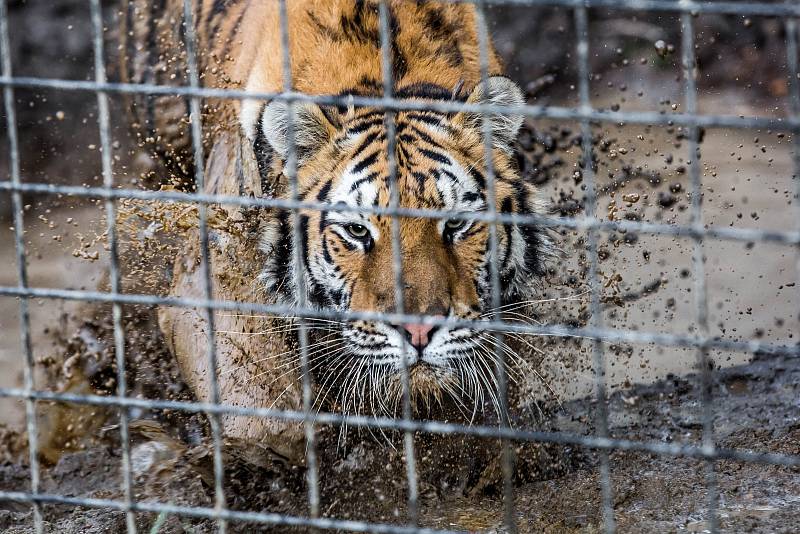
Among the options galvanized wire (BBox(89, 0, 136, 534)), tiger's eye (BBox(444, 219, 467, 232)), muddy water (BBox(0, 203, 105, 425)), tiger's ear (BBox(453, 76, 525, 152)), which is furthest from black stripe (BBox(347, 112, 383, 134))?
galvanized wire (BBox(89, 0, 136, 534))

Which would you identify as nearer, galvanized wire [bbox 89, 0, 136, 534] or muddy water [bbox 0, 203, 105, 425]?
galvanized wire [bbox 89, 0, 136, 534]

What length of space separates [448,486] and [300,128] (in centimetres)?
108

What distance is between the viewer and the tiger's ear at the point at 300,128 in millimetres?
2777

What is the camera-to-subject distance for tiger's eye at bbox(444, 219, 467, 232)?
Result: 2.76 meters

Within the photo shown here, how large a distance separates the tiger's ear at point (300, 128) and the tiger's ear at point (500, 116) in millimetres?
388

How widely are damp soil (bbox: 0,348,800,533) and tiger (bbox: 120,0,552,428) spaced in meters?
0.20

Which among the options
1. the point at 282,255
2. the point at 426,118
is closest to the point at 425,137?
the point at 426,118

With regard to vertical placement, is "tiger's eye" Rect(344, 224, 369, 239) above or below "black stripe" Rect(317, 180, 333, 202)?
below

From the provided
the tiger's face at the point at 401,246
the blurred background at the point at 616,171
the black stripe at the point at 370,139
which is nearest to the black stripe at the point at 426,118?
the tiger's face at the point at 401,246

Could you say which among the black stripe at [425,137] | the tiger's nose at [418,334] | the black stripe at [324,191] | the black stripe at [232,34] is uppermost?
the black stripe at [232,34]

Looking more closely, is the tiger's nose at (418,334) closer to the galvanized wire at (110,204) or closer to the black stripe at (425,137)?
the black stripe at (425,137)

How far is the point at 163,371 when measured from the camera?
3.35 m

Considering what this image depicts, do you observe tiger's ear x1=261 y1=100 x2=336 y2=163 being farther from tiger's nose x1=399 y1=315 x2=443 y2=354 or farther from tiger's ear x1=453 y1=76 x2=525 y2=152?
tiger's nose x1=399 y1=315 x2=443 y2=354

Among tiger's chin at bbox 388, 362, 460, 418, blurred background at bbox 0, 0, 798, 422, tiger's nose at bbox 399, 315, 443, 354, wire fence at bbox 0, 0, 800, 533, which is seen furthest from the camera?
blurred background at bbox 0, 0, 798, 422
